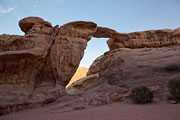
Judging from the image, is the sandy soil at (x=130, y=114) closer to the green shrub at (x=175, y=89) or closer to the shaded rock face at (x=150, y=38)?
the green shrub at (x=175, y=89)

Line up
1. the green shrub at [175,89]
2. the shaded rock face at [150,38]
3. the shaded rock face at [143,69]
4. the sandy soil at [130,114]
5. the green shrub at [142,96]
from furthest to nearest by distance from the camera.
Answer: the shaded rock face at [150,38]
the shaded rock face at [143,69]
the green shrub at [142,96]
the green shrub at [175,89]
the sandy soil at [130,114]

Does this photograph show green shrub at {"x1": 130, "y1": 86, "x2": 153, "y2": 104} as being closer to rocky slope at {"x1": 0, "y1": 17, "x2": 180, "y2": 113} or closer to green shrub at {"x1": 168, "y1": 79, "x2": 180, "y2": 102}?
rocky slope at {"x1": 0, "y1": 17, "x2": 180, "y2": 113}

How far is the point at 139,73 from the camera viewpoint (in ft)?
30.0

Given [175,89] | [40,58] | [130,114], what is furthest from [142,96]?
[40,58]

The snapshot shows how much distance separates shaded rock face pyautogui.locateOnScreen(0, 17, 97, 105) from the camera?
324 inches

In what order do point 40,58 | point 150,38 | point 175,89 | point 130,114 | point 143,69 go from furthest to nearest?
point 150,38
point 143,69
point 40,58
point 175,89
point 130,114

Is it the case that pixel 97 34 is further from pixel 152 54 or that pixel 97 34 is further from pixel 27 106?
pixel 27 106

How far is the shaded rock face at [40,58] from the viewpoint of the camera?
27.0 feet

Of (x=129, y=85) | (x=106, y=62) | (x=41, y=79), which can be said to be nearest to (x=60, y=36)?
(x=41, y=79)

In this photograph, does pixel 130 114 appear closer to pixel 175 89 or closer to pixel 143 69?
pixel 175 89

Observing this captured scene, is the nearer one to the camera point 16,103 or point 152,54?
point 16,103

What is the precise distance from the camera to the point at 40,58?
9.12m

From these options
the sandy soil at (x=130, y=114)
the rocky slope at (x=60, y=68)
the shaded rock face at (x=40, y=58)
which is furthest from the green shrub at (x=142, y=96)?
the shaded rock face at (x=40, y=58)

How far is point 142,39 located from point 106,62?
5.90 meters
